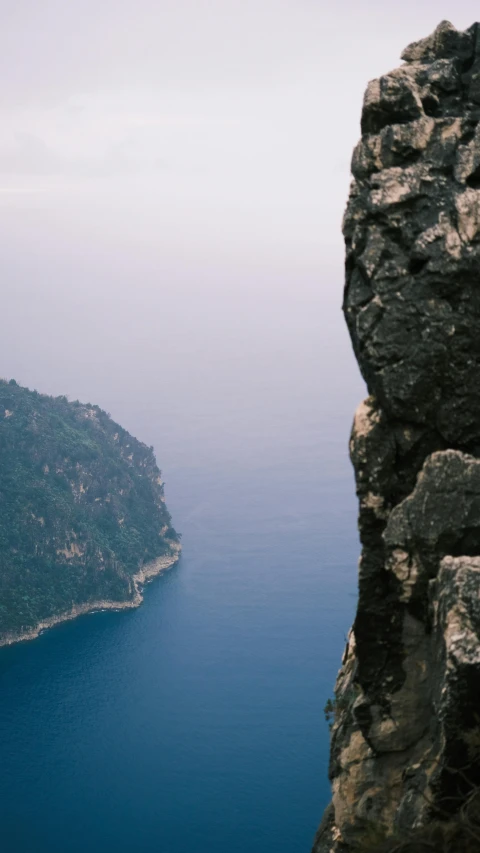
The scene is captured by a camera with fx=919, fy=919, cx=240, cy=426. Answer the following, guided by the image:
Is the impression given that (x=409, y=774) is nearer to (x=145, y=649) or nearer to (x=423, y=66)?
(x=423, y=66)

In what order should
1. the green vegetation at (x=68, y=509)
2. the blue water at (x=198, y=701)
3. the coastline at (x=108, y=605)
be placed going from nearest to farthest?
the blue water at (x=198, y=701)
the coastline at (x=108, y=605)
the green vegetation at (x=68, y=509)

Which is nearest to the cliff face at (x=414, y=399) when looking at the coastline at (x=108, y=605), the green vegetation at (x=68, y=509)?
the coastline at (x=108, y=605)

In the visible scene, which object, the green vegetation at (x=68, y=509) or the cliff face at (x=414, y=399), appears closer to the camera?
the cliff face at (x=414, y=399)

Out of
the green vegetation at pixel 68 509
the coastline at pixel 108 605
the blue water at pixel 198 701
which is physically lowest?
the blue water at pixel 198 701

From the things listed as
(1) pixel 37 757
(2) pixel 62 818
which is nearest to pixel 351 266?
(2) pixel 62 818

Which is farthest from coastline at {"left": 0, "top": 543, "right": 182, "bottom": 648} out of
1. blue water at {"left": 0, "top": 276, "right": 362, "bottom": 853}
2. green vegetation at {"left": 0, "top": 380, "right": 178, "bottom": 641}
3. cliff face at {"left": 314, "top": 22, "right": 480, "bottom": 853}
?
cliff face at {"left": 314, "top": 22, "right": 480, "bottom": 853}

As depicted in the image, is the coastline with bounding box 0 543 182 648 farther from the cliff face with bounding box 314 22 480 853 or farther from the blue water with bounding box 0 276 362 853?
the cliff face with bounding box 314 22 480 853

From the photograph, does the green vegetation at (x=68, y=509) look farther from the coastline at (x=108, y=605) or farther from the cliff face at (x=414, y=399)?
the cliff face at (x=414, y=399)
